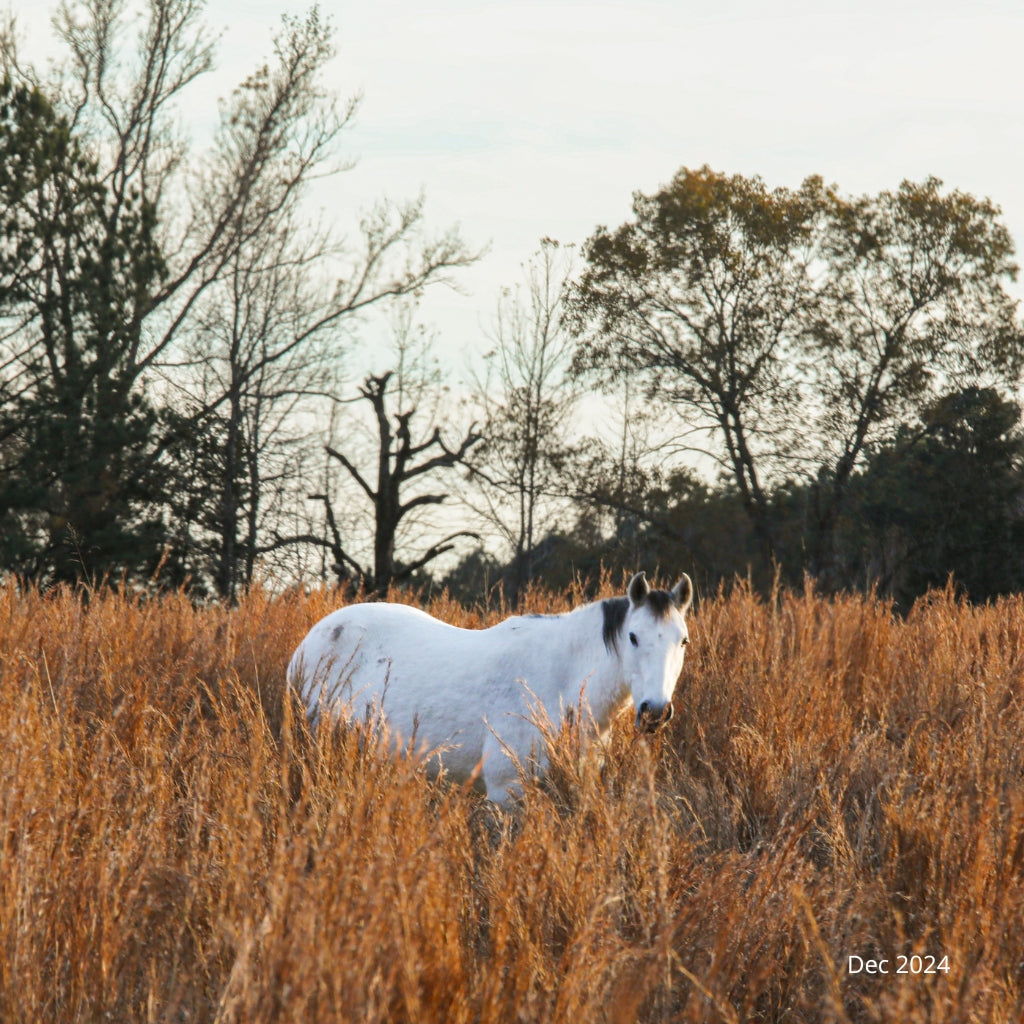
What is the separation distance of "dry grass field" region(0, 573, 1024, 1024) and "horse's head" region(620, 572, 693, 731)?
14.4 inches

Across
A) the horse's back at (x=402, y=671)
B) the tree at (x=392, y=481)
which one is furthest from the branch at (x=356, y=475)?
the horse's back at (x=402, y=671)

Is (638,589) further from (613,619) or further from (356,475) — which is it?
(356,475)

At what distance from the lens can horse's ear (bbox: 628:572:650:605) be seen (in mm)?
4176

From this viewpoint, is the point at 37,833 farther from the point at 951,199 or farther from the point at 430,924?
the point at 951,199

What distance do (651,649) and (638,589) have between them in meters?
0.28

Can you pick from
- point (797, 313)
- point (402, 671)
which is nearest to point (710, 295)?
point (797, 313)

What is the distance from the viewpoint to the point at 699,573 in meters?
27.3

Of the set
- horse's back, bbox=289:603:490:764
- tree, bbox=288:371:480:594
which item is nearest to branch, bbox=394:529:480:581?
tree, bbox=288:371:480:594

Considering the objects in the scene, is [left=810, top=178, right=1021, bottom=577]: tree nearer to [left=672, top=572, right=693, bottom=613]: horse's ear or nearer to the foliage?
the foliage

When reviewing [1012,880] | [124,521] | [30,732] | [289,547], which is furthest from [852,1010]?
[289,547]

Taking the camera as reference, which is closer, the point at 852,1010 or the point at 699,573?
the point at 852,1010

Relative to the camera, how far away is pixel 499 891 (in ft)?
8.85

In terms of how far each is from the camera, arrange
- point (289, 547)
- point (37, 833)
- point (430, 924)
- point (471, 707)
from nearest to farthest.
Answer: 1. point (430, 924)
2. point (37, 833)
3. point (471, 707)
4. point (289, 547)

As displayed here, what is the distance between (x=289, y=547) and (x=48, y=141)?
928 cm
